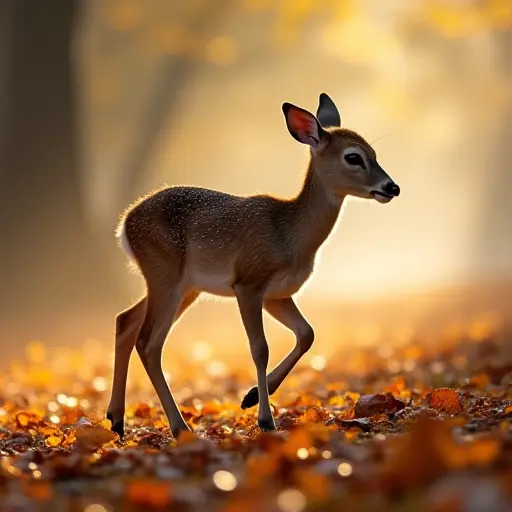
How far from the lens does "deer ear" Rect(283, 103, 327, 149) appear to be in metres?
7.69

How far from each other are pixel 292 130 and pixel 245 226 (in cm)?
77

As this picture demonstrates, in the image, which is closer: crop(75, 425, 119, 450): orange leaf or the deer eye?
crop(75, 425, 119, 450): orange leaf

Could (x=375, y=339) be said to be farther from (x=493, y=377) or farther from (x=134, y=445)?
(x=134, y=445)

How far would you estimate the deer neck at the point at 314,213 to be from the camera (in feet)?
24.8

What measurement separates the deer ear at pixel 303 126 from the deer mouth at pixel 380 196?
0.52 m

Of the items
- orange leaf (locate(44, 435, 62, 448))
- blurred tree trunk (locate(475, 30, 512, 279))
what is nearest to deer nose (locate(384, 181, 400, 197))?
orange leaf (locate(44, 435, 62, 448))

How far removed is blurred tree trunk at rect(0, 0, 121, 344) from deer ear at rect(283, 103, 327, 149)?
641 inches

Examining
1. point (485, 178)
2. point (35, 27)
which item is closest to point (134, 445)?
point (35, 27)

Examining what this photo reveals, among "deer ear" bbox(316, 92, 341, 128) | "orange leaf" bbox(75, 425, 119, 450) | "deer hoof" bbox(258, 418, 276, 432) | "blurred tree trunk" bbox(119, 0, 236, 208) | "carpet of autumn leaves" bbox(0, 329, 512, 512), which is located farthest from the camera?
"blurred tree trunk" bbox(119, 0, 236, 208)

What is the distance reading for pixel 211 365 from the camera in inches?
537

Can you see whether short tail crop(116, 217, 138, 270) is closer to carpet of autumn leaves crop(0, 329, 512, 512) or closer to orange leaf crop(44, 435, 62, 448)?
carpet of autumn leaves crop(0, 329, 512, 512)

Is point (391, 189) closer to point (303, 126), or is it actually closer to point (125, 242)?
point (303, 126)

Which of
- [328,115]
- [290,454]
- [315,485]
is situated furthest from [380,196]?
[315,485]

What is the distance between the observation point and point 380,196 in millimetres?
7621
